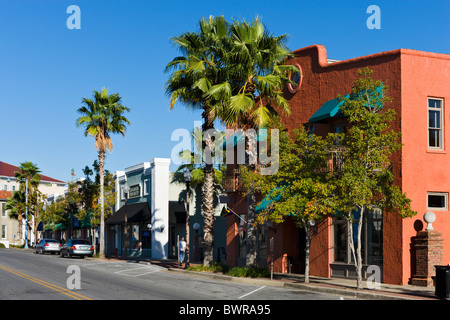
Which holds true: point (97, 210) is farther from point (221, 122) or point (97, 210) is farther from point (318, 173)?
Result: point (318, 173)

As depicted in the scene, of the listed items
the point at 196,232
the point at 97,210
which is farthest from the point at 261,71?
the point at 97,210

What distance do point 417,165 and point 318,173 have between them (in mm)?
3902

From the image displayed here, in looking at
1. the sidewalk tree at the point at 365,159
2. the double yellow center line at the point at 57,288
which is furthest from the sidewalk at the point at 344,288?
the double yellow center line at the point at 57,288

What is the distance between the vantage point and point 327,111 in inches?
932

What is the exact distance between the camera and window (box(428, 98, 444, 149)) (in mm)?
22219

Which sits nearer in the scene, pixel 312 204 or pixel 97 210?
pixel 312 204

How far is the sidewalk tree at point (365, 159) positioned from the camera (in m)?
19.0

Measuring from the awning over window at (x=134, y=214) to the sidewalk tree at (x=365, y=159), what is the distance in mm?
25689

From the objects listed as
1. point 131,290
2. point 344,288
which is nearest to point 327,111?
point 344,288

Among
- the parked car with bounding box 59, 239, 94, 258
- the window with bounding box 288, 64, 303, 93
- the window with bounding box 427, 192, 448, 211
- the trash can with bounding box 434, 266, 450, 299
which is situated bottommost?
the parked car with bounding box 59, 239, 94, 258

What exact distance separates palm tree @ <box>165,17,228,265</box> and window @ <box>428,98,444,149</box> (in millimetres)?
9386

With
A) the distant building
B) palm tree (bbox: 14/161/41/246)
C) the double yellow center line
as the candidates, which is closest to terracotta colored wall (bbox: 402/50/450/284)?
the double yellow center line

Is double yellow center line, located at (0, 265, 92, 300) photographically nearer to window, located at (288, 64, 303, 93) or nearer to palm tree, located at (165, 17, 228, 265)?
palm tree, located at (165, 17, 228, 265)

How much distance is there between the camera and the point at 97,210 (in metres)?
46.6
